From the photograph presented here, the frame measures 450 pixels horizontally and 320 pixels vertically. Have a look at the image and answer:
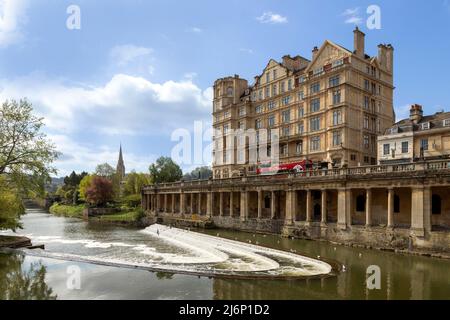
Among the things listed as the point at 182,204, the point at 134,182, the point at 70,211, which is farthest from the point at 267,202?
the point at 70,211

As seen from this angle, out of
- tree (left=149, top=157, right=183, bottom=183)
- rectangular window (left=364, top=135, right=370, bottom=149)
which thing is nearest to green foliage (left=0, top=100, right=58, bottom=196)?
rectangular window (left=364, top=135, right=370, bottom=149)

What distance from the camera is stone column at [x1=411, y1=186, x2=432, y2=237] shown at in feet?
94.3

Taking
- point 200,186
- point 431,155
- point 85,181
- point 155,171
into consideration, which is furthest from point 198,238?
point 85,181

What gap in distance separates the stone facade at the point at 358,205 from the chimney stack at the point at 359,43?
77.3ft

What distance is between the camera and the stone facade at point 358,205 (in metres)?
29.0

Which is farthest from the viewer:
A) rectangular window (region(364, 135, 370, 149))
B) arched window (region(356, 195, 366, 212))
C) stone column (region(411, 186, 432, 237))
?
rectangular window (region(364, 135, 370, 149))

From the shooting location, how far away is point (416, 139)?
44.0 m

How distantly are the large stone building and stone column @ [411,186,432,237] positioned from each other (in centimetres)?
1399

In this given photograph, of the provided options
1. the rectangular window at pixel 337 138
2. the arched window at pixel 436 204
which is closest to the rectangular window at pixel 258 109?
the rectangular window at pixel 337 138

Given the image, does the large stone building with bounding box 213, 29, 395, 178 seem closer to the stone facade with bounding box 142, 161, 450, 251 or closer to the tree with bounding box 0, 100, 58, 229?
the stone facade with bounding box 142, 161, 450, 251

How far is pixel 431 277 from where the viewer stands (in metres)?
22.2

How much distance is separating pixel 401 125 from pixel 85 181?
85.3 meters

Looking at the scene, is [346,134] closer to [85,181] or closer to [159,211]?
[159,211]
